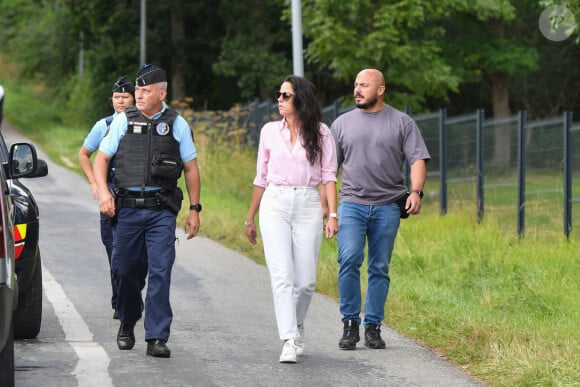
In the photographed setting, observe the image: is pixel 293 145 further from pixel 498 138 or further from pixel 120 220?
pixel 498 138

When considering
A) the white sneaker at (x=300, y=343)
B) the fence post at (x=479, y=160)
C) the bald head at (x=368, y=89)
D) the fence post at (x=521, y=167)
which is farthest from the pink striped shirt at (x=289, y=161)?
the fence post at (x=479, y=160)

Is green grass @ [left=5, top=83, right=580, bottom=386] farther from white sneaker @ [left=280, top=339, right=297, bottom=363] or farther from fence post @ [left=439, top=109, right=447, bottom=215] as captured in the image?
white sneaker @ [left=280, top=339, right=297, bottom=363]

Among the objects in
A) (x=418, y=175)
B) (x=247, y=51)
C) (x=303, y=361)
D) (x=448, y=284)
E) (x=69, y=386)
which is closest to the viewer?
(x=69, y=386)

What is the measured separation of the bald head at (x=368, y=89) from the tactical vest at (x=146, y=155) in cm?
135

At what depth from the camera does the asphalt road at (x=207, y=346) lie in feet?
25.9

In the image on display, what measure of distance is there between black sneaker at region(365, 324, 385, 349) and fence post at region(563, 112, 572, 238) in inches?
267

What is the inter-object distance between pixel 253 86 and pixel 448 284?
35.7 metres

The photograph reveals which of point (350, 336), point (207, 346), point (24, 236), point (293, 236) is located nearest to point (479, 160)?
point (350, 336)

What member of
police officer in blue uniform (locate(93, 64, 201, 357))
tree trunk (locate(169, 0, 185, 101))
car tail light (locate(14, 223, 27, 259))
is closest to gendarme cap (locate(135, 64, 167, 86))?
police officer in blue uniform (locate(93, 64, 201, 357))

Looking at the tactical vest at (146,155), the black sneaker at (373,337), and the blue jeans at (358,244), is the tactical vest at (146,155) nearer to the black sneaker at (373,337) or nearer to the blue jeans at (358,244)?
the blue jeans at (358,244)

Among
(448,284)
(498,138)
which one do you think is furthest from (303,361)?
(498,138)

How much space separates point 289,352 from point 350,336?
809 mm

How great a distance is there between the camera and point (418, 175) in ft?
30.3

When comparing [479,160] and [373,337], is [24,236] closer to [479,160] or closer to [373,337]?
[373,337]
